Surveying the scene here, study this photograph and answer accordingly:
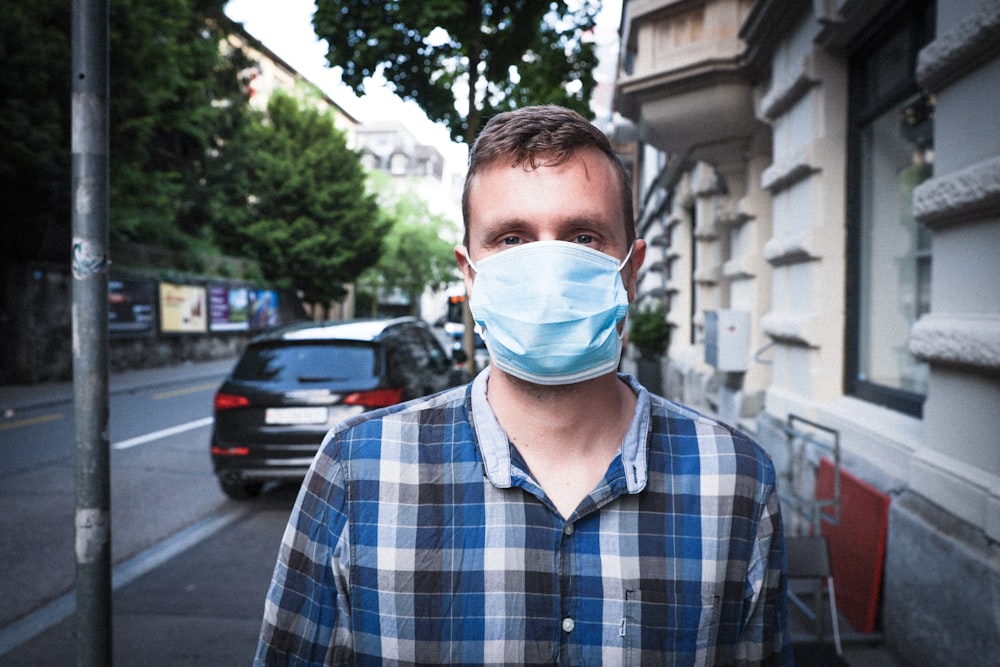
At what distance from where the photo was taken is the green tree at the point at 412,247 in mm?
51469

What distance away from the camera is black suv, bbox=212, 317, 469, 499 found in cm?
703

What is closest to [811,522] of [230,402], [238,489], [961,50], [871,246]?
[871,246]

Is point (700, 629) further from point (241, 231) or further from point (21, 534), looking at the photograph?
point (241, 231)

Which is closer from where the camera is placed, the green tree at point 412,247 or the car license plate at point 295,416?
the car license plate at point 295,416

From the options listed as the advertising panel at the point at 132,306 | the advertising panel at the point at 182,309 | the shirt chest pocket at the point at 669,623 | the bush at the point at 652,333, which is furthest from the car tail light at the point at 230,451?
the advertising panel at the point at 182,309

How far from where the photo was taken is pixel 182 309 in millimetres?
24859

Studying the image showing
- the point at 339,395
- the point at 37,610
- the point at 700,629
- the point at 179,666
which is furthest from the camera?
the point at 339,395

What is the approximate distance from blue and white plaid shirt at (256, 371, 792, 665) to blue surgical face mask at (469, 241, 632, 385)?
0.22 meters

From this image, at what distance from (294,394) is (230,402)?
0.63m

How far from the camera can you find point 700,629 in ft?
5.02

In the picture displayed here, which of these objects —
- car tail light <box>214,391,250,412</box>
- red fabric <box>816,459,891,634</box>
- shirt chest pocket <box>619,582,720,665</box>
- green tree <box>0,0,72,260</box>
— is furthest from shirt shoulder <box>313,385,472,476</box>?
green tree <box>0,0,72,260</box>

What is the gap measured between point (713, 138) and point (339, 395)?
15.4 feet

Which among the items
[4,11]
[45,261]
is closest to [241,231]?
[45,261]

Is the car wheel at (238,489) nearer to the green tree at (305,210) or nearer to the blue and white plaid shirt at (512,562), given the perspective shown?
the blue and white plaid shirt at (512,562)
